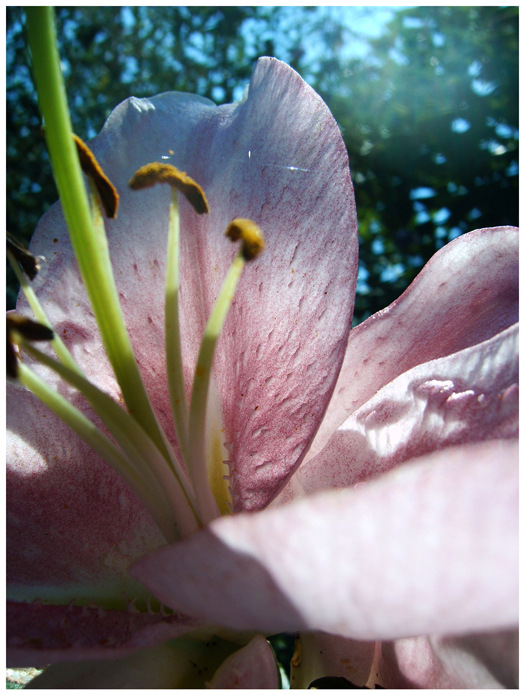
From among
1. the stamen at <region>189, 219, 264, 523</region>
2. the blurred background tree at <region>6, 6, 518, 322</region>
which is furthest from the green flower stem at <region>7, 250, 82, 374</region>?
the blurred background tree at <region>6, 6, 518, 322</region>

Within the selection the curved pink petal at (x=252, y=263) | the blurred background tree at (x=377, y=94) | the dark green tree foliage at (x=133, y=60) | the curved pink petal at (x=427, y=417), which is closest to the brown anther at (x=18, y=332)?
the curved pink petal at (x=252, y=263)

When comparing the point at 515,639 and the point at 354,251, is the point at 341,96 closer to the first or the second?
the point at 354,251

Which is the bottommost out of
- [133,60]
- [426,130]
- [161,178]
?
[161,178]

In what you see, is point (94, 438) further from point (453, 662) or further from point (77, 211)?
point (453, 662)

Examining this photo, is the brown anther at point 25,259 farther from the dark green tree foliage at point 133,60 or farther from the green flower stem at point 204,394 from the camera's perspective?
the dark green tree foliage at point 133,60

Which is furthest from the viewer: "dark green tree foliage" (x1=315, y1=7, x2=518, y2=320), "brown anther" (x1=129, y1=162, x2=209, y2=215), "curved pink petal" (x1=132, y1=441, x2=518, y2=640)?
"dark green tree foliage" (x1=315, y1=7, x2=518, y2=320)

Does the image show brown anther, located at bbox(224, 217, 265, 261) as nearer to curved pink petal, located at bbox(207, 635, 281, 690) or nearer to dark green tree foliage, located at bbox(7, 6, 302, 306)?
curved pink petal, located at bbox(207, 635, 281, 690)

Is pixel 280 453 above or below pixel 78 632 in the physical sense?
above

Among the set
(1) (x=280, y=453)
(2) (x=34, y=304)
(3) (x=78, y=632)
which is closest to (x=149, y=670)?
(3) (x=78, y=632)
